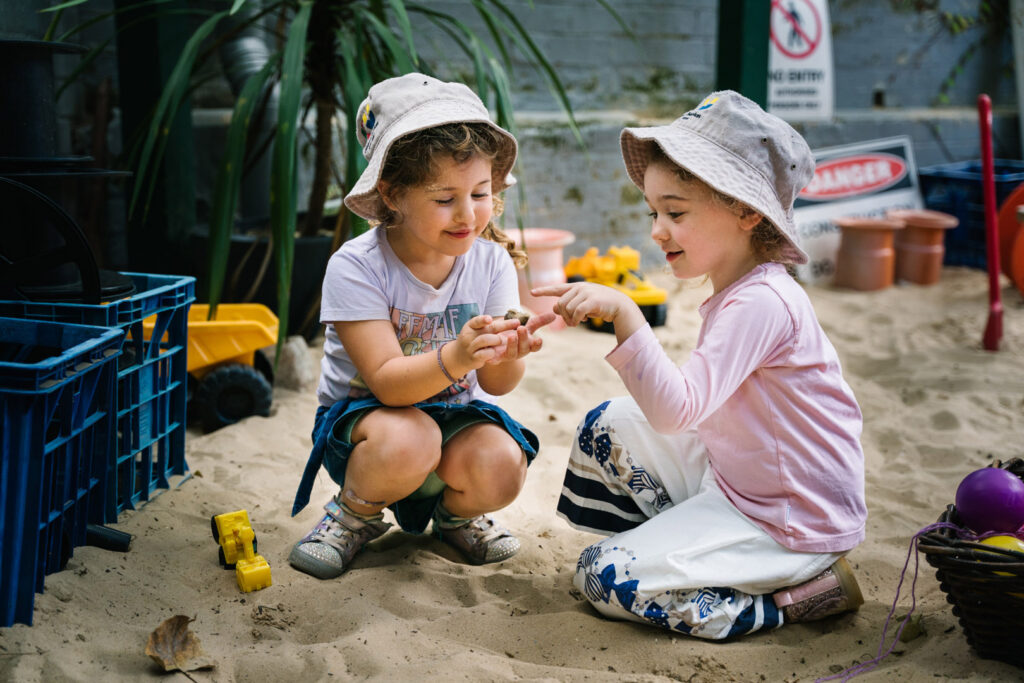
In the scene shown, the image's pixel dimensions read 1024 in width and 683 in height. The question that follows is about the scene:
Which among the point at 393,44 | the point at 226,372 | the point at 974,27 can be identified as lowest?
the point at 226,372

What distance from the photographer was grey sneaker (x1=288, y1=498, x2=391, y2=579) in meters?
1.74

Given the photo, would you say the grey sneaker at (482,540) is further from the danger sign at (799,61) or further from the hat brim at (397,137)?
the danger sign at (799,61)

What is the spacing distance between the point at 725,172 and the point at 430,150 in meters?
0.50

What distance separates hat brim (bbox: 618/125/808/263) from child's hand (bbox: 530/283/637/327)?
237 mm

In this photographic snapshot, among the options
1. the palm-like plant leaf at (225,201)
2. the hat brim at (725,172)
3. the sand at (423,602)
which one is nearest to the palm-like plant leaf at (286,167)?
the palm-like plant leaf at (225,201)

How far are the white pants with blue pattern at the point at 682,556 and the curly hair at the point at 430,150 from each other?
57 cm

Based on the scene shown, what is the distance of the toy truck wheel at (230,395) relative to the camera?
243 centimetres

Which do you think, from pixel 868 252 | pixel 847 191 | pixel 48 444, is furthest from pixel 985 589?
pixel 847 191

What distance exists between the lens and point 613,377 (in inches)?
116

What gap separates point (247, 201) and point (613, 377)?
1.73 m

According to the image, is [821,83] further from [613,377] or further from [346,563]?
[346,563]

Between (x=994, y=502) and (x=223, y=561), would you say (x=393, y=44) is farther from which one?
(x=994, y=502)

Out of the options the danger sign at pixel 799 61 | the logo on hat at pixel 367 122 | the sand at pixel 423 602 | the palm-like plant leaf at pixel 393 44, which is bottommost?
the sand at pixel 423 602

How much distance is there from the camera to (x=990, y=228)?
129 inches
